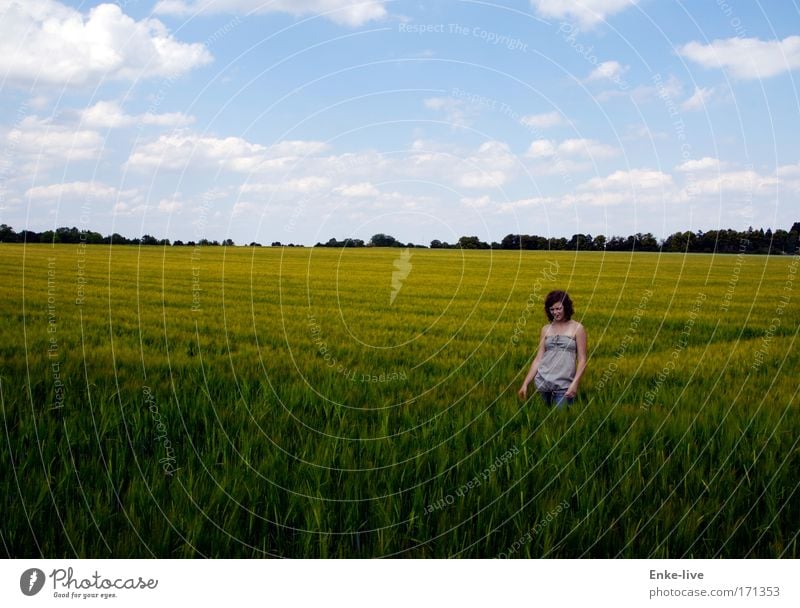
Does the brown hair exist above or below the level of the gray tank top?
above

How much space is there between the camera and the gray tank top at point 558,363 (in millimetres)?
6418

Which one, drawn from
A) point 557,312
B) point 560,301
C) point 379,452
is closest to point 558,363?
point 557,312

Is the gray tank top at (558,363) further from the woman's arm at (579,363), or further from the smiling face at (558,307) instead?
the smiling face at (558,307)

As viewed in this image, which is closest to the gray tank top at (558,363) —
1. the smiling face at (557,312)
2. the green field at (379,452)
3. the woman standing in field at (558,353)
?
the woman standing in field at (558,353)

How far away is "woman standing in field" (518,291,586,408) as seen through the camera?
6395 mm

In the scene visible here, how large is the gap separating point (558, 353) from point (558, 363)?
0.37ft

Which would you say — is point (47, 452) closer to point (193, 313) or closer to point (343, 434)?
point (343, 434)

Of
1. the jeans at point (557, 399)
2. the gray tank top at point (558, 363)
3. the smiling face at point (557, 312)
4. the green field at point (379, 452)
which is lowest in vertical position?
the green field at point (379, 452)

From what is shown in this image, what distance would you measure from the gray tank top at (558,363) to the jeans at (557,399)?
0.18 feet

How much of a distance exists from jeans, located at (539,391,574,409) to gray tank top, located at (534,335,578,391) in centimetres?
6

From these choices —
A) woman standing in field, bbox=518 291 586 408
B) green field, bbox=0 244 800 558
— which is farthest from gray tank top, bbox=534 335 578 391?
green field, bbox=0 244 800 558

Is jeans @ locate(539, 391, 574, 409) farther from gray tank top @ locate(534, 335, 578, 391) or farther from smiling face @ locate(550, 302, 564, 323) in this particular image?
smiling face @ locate(550, 302, 564, 323)
